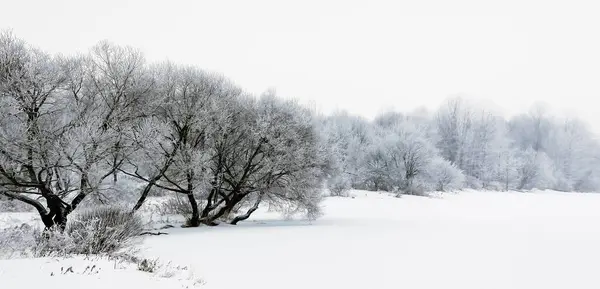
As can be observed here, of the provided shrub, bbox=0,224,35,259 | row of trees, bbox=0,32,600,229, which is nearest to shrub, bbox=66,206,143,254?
shrub, bbox=0,224,35,259

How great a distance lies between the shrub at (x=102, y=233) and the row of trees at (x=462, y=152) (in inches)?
1134

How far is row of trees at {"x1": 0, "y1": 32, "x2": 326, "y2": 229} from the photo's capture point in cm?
1229

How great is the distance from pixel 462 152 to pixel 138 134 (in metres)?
59.4

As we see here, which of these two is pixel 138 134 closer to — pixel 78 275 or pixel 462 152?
pixel 78 275

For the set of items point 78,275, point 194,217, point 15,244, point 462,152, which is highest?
point 462,152

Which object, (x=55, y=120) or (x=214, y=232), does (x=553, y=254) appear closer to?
(x=214, y=232)

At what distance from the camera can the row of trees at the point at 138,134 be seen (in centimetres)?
1229

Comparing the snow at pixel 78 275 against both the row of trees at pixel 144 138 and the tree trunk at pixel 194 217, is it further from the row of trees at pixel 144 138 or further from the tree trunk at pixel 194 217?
the tree trunk at pixel 194 217

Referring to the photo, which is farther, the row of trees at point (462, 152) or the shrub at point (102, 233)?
the row of trees at point (462, 152)

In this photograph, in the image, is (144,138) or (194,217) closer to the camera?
(144,138)

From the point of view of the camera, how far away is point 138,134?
1554cm

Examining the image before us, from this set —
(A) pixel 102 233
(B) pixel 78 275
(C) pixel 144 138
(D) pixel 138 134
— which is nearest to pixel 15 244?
(A) pixel 102 233

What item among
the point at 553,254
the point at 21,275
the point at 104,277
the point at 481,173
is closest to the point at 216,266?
the point at 104,277

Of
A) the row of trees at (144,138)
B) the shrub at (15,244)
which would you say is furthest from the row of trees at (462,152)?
the shrub at (15,244)
